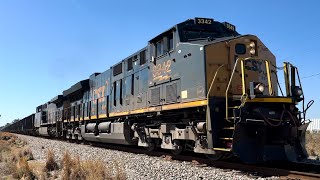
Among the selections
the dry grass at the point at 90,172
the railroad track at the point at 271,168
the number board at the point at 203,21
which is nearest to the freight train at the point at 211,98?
the number board at the point at 203,21

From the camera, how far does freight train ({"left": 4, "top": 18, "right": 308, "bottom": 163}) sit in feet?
25.6

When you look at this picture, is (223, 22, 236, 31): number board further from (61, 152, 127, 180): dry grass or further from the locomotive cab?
(61, 152, 127, 180): dry grass

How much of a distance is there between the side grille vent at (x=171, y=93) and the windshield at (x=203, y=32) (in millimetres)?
1436

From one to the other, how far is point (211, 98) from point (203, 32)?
268 centimetres

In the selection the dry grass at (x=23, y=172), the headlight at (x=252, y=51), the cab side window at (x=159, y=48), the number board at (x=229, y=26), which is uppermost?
the number board at (x=229, y=26)

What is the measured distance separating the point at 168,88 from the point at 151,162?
2.30 metres

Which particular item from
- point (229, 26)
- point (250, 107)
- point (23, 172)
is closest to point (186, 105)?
point (250, 107)

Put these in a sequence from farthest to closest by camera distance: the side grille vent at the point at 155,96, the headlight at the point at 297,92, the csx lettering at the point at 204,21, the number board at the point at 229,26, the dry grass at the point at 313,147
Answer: the dry grass at the point at 313,147 < the side grille vent at the point at 155,96 < the number board at the point at 229,26 < the csx lettering at the point at 204,21 < the headlight at the point at 297,92

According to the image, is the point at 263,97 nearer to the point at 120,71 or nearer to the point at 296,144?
the point at 296,144

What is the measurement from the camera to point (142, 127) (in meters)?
12.4

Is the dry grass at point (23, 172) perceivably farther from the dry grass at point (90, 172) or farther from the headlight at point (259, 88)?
Answer: the headlight at point (259, 88)

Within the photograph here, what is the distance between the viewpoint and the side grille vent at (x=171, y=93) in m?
10.1

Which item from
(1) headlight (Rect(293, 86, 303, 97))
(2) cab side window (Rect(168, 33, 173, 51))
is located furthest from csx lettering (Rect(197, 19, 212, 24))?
(1) headlight (Rect(293, 86, 303, 97))

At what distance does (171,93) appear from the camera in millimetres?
10289
